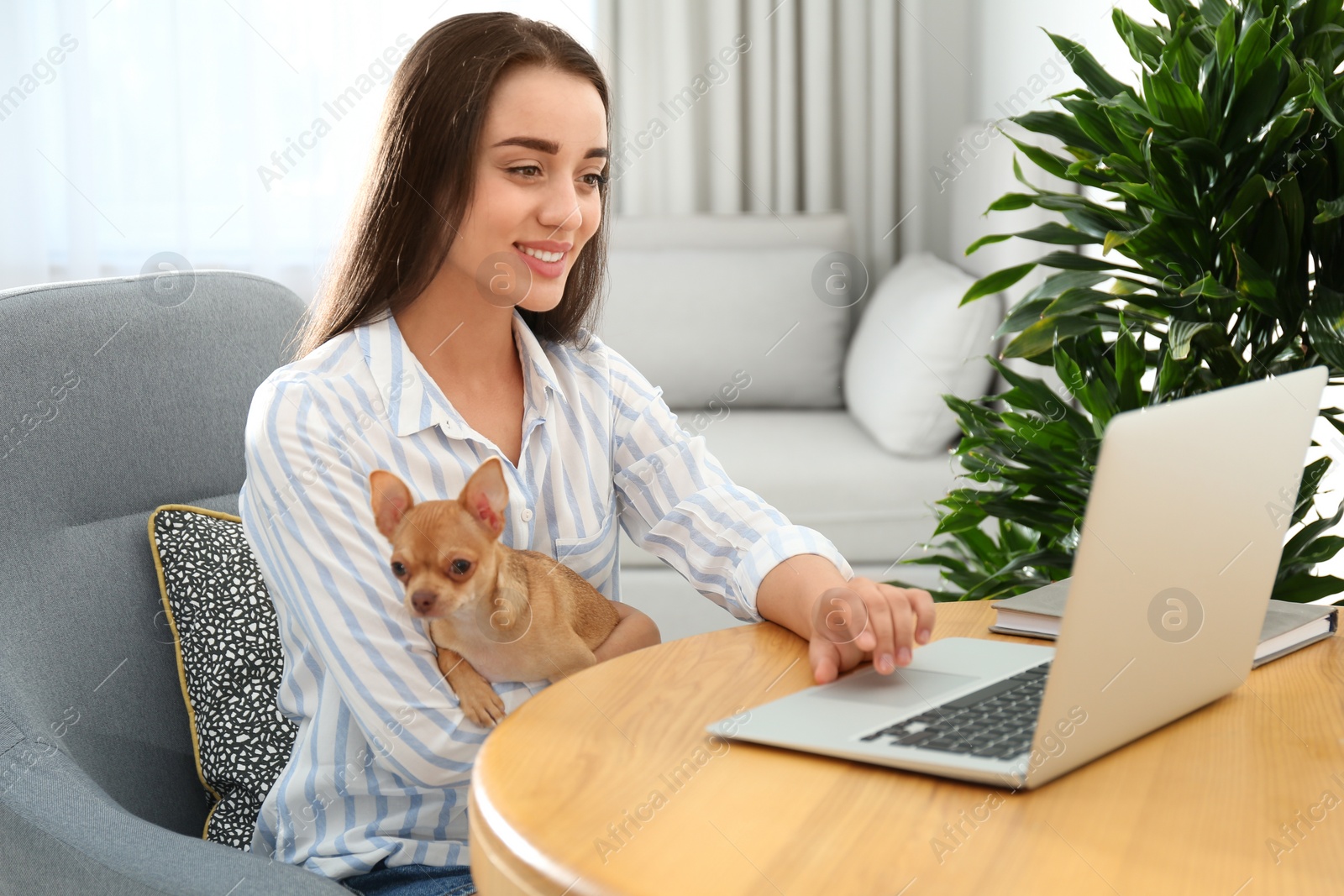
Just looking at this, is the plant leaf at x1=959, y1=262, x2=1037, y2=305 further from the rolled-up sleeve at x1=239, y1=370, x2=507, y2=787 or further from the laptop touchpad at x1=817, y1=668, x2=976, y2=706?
the rolled-up sleeve at x1=239, y1=370, x2=507, y2=787

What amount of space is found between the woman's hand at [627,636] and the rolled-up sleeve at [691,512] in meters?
0.07

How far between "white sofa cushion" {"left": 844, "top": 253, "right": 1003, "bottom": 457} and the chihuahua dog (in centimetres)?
164

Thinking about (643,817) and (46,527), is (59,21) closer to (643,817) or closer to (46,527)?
(46,527)

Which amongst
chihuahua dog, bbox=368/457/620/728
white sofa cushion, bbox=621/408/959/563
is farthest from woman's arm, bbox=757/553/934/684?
white sofa cushion, bbox=621/408/959/563

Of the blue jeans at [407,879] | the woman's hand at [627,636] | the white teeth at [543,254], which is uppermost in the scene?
the white teeth at [543,254]

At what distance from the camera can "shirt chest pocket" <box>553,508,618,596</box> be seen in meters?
1.14

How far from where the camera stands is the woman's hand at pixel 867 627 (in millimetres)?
894

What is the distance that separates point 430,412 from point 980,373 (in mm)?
1797

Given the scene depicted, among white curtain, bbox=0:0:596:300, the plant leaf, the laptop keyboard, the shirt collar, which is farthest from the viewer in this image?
white curtain, bbox=0:0:596:300

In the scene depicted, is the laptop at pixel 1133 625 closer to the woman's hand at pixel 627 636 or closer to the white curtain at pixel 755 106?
the woman's hand at pixel 627 636

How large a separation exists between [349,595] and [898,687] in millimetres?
457

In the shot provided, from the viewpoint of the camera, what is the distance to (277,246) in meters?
3.35

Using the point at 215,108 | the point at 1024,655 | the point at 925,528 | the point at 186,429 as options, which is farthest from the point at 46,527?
the point at 215,108

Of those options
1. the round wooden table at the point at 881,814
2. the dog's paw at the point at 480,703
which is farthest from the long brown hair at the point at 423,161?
the round wooden table at the point at 881,814
